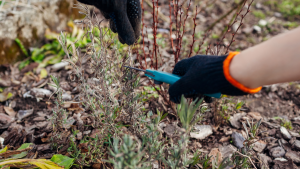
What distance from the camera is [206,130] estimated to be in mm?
2125

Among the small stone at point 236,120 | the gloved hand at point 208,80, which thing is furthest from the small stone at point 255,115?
the gloved hand at point 208,80

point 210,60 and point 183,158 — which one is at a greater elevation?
point 210,60

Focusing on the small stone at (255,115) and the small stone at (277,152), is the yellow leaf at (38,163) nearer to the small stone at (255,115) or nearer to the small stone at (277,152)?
the small stone at (277,152)

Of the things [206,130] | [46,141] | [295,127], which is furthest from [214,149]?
[46,141]

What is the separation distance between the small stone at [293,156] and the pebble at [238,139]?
15.3 inches

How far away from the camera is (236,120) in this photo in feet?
7.51

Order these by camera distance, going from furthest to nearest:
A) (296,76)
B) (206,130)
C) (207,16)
Answer: (207,16) → (206,130) → (296,76)

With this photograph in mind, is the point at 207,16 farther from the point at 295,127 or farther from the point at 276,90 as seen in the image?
the point at 295,127

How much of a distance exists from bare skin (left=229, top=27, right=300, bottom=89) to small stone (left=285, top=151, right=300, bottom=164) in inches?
48.7

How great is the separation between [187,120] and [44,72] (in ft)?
8.21

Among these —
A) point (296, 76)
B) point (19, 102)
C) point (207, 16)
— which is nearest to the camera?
point (296, 76)

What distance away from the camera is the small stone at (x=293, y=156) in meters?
1.91

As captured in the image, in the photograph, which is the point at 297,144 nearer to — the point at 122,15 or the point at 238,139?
the point at 238,139

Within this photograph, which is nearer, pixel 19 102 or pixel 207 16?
pixel 19 102
